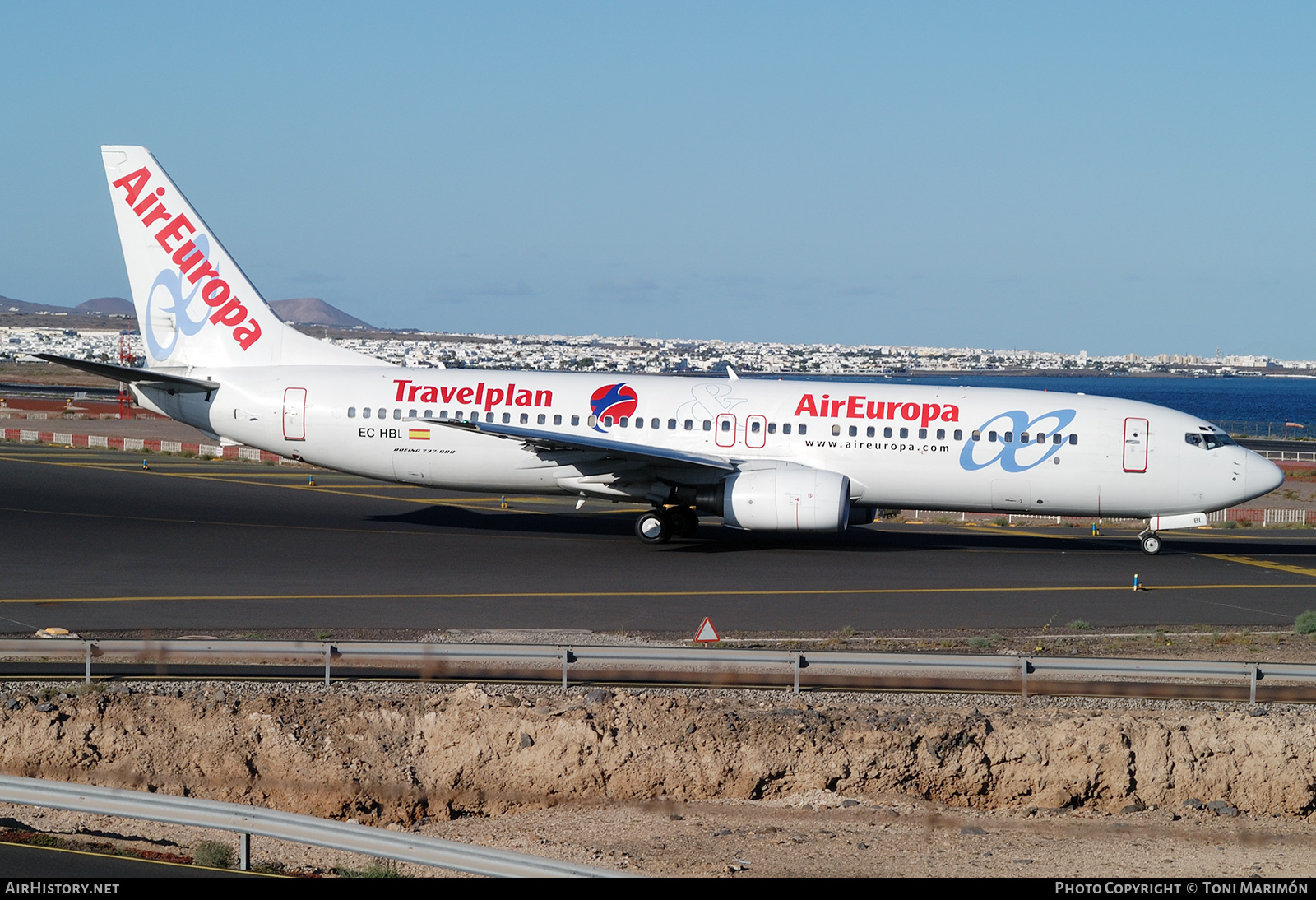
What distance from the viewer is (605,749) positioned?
14.7 meters

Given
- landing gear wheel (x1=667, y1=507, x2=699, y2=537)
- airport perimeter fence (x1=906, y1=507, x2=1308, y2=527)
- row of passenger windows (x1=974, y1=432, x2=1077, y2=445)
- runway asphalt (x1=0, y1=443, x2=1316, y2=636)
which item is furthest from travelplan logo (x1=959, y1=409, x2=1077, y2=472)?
airport perimeter fence (x1=906, y1=507, x2=1308, y2=527)

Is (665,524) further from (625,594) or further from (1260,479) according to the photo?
(1260,479)

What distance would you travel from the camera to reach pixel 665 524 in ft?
104

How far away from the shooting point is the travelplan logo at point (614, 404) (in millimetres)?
31734

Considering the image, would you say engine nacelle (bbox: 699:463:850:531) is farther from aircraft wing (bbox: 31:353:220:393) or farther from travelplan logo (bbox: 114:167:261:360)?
aircraft wing (bbox: 31:353:220:393)

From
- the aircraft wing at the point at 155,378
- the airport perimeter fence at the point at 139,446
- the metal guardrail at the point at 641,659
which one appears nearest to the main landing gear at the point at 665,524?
the aircraft wing at the point at 155,378

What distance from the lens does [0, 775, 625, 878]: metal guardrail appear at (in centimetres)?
935

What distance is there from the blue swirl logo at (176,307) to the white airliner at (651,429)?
0.05 metres

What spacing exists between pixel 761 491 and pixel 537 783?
49.5 feet

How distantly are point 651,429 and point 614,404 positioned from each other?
1251 mm

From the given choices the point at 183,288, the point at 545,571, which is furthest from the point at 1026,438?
the point at 183,288

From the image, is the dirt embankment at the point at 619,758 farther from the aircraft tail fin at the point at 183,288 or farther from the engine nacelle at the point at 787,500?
the aircraft tail fin at the point at 183,288

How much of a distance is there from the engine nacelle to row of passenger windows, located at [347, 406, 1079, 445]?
1815 mm

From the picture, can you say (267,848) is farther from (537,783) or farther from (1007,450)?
(1007,450)
